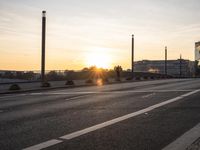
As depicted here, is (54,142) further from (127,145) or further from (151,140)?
(151,140)

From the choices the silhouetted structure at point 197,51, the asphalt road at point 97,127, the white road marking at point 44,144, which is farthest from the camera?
the silhouetted structure at point 197,51

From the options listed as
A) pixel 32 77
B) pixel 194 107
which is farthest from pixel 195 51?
pixel 194 107

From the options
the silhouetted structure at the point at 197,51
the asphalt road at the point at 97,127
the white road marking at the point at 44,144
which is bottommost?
the white road marking at the point at 44,144

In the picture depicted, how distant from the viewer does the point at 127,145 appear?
8.31 m

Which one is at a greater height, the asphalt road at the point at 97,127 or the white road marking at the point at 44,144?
the asphalt road at the point at 97,127

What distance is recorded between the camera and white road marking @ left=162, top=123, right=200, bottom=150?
8.11 meters

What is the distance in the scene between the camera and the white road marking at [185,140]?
811cm

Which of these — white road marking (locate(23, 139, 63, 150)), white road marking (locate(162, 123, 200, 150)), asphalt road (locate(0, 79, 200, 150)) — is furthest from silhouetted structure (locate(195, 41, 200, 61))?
white road marking (locate(23, 139, 63, 150))

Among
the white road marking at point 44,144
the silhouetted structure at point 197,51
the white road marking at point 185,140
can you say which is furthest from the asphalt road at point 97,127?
the silhouetted structure at point 197,51

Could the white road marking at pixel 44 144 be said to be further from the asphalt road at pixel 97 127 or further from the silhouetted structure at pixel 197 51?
the silhouetted structure at pixel 197 51

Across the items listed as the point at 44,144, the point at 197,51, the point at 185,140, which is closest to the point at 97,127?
the point at 44,144

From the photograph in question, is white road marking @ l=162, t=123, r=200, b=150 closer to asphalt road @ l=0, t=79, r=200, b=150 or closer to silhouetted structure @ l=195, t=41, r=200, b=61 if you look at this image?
asphalt road @ l=0, t=79, r=200, b=150

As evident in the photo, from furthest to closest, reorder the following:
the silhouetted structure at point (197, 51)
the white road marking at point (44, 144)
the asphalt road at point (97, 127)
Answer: the silhouetted structure at point (197, 51)
the asphalt road at point (97, 127)
the white road marking at point (44, 144)

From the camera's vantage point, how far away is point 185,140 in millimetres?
8805
